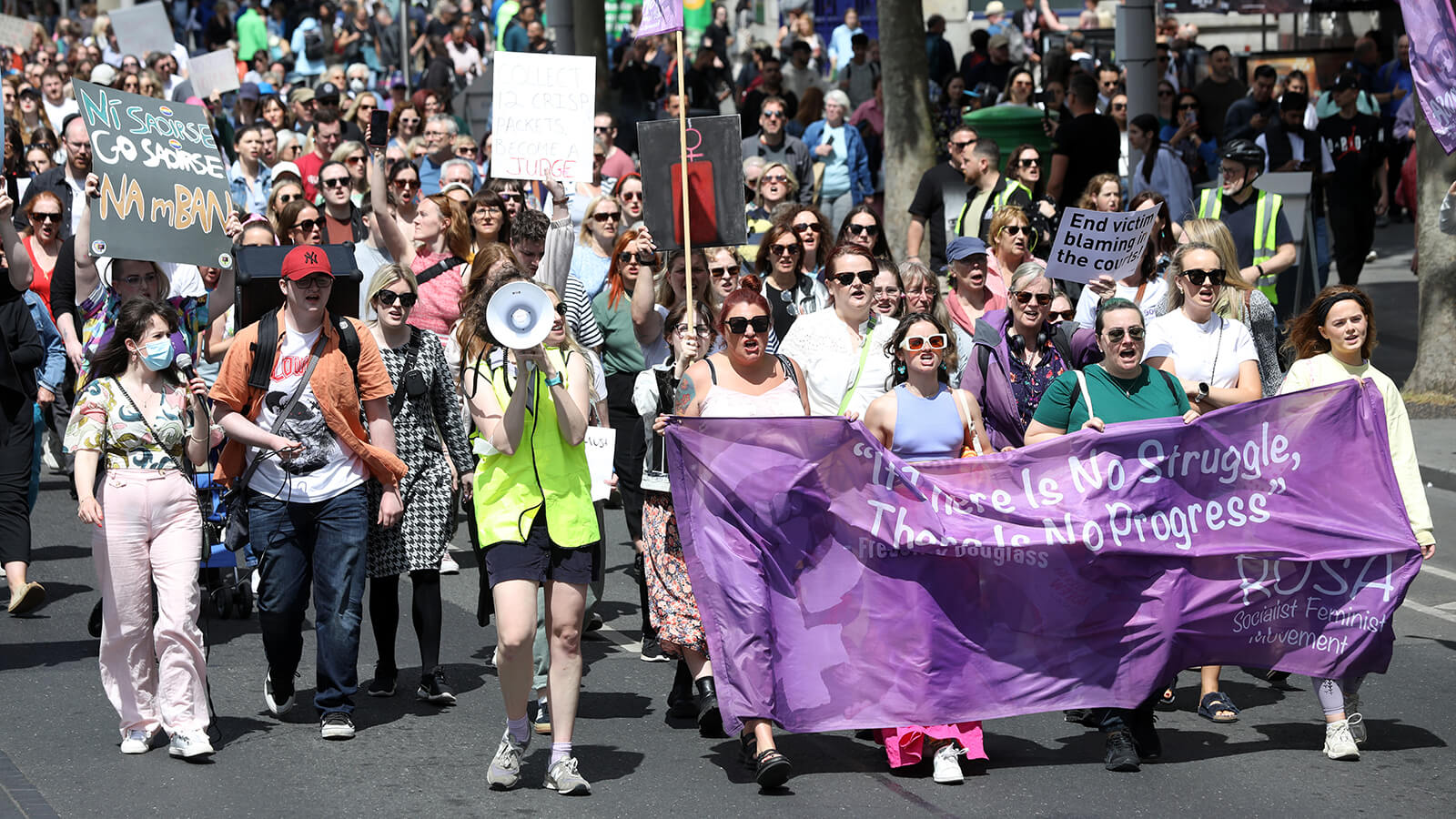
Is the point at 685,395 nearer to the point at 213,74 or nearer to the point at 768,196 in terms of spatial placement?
the point at 768,196

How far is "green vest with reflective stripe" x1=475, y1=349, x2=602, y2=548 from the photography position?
6.81 m

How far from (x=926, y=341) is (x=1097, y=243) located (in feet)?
9.61

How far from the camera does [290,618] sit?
7605 mm

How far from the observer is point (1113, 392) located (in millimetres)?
7461

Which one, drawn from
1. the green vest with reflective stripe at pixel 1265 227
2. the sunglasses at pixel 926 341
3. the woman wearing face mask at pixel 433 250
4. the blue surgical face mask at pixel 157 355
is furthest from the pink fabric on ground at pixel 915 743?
the green vest with reflective stripe at pixel 1265 227

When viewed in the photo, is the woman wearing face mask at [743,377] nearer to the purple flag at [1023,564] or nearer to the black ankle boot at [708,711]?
the black ankle boot at [708,711]

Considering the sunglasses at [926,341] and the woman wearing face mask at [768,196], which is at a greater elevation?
the woman wearing face mask at [768,196]

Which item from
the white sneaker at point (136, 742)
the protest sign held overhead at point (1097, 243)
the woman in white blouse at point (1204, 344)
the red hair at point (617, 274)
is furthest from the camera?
the red hair at point (617, 274)

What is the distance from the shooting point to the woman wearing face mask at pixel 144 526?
722cm

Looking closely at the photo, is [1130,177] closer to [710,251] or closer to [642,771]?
[710,251]

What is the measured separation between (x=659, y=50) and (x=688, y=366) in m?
18.4

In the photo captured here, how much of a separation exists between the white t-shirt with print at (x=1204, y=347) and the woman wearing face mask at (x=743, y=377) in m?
1.80

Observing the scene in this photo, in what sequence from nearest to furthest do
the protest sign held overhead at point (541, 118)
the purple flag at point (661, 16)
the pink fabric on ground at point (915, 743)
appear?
1. the pink fabric on ground at point (915, 743)
2. the purple flag at point (661, 16)
3. the protest sign held overhead at point (541, 118)

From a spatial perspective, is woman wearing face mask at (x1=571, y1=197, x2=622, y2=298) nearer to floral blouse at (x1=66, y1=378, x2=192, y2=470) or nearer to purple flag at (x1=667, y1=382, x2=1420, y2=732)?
floral blouse at (x1=66, y1=378, x2=192, y2=470)
